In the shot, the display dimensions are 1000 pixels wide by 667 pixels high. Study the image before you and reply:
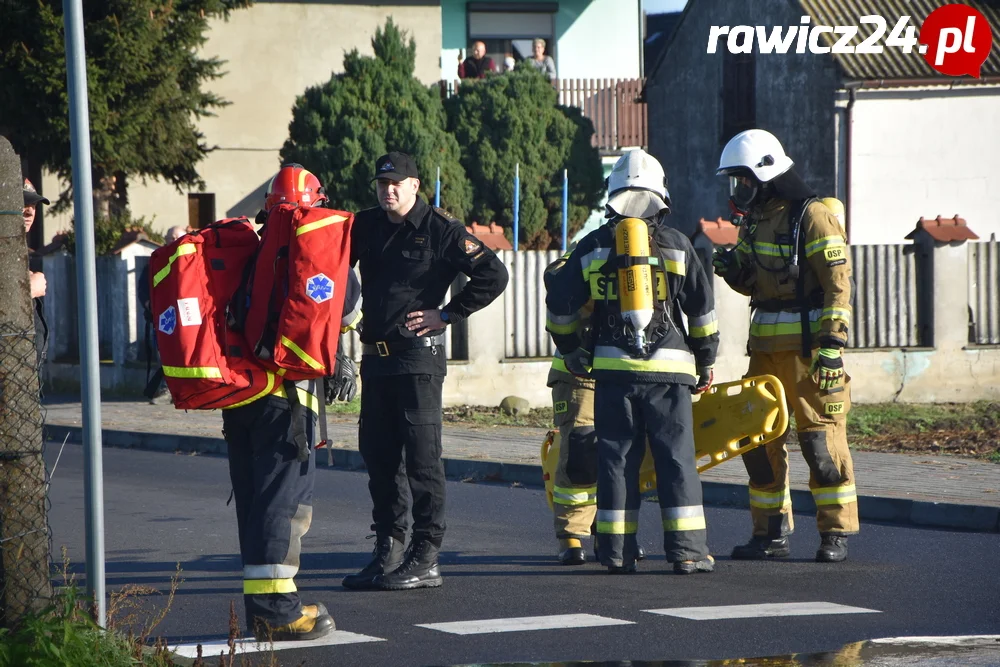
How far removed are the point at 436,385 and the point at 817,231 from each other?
2.23 m

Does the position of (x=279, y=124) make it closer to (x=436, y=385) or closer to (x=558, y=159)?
(x=558, y=159)

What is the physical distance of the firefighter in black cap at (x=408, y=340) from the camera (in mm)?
7145

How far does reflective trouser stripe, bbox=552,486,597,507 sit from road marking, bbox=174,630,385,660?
1973mm

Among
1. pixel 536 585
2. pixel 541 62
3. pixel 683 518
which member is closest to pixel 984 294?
pixel 683 518

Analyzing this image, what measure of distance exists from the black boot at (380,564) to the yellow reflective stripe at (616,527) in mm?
989

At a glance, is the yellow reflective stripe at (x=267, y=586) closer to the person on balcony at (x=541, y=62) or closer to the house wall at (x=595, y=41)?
the person on balcony at (x=541, y=62)

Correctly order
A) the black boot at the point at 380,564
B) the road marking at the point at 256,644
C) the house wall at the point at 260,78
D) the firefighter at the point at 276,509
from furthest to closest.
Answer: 1. the house wall at the point at 260,78
2. the black boot at the point at 380,564
3. the firefighter at the point at 276,509
4. the road marking at the point at 256,644

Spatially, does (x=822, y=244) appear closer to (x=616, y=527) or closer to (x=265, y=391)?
(x=616, y=527)

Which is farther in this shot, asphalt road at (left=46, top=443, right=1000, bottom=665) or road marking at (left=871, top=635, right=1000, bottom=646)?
asphalt road at (left=46, top=443, right=1000, bottom=665)

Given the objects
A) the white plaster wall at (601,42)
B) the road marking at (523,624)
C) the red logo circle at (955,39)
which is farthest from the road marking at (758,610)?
the white plaster wall at (601,42)

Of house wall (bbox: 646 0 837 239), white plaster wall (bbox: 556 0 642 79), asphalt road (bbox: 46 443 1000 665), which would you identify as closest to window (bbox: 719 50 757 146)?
house wall (bbox: 646 0 837 239)

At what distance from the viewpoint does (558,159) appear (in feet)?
92.2

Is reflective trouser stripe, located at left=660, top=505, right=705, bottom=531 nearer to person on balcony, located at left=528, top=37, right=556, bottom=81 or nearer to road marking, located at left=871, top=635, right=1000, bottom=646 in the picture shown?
road marking, located at left=871, top=635, right=1000, bottom=646

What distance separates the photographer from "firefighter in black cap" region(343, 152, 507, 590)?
7145mm
